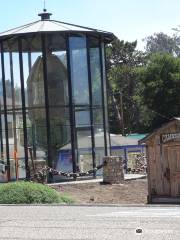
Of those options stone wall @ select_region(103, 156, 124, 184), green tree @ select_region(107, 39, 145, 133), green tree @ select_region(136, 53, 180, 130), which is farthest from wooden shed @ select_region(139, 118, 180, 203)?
green tree @ select_region(107, 39, 145, 133)

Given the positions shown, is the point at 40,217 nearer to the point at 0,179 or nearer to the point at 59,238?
the point at 59,238

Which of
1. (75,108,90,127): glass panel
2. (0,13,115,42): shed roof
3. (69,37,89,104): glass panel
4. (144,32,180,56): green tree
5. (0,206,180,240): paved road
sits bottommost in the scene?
(0,206,180,240): paved road

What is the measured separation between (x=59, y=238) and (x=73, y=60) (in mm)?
21738

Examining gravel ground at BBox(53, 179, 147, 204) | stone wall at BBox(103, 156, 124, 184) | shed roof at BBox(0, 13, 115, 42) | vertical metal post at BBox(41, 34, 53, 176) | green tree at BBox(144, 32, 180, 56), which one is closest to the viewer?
gravel ground at BBox(53, 179, 147, 204)

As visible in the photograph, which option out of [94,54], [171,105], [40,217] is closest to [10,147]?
[94,54]

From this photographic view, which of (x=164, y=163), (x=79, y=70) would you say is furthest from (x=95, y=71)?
(x=164, y=163)

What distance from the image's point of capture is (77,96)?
32.3 m

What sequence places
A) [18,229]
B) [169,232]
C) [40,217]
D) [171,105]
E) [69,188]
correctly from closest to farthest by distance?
1. [169,232]
2. [18,229]
3. [40,217]
4. [69,188]
5. [171,105]

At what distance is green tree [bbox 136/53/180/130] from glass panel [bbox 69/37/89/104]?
30622 mm

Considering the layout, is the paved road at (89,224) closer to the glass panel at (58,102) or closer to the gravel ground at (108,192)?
the gravel ground at (108,192)

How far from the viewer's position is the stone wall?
30594mm

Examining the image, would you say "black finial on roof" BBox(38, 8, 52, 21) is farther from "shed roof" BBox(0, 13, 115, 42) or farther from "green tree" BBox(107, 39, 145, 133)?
"green tree" BBox(107, 39, 145, 133)

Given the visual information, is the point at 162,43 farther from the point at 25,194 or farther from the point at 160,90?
the point at 25,194

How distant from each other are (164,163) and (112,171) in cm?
364
